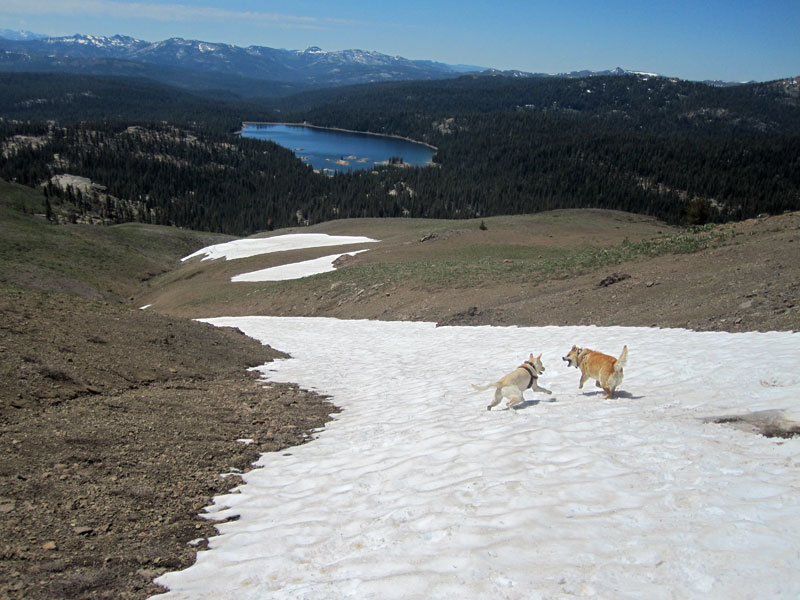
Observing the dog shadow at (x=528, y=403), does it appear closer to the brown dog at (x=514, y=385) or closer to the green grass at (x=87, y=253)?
the brown dog at (x=514, y=385)

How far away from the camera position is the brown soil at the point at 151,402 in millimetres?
4916

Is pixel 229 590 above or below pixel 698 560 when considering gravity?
below

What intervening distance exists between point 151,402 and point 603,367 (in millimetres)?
9019

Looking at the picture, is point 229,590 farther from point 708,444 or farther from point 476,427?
point 708,444

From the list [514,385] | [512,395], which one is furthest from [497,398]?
[514,385]

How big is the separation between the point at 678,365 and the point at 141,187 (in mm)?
188646

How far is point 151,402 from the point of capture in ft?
31.8

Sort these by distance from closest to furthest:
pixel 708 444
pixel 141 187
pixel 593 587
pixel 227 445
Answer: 1. pixel 593 587
2. pixel 708 444
3. pixel 227 445
4. pixel 141 187

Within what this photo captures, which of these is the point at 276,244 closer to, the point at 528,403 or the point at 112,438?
the point at 528,403

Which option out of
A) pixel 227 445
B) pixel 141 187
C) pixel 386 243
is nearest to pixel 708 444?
pixel 227 445

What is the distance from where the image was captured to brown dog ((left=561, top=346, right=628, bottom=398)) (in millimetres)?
9344

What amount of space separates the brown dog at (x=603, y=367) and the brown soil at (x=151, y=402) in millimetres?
5521

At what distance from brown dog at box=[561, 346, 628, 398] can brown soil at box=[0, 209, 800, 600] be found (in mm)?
5521

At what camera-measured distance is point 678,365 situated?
10.9 meters
